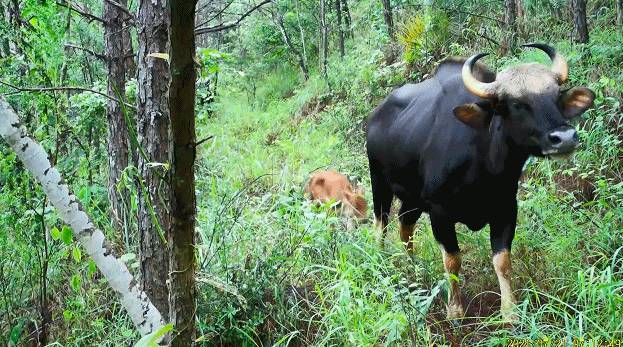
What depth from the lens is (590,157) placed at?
5.82m

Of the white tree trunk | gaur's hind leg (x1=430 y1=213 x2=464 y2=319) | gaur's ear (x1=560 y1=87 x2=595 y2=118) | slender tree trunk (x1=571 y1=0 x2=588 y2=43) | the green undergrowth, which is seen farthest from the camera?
slender tree trunk (x1=571 y1=0 x2=588 y2=43)

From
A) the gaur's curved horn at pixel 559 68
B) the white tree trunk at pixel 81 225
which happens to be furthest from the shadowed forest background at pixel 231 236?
the gaur's curved horn at pixel 559 68

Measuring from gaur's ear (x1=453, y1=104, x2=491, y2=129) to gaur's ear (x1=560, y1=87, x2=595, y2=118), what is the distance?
0.48m

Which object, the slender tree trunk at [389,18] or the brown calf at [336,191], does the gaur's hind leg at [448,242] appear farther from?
the slender tree trunk at [389,18]

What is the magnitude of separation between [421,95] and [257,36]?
42.6 feet

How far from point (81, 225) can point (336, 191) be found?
4.68 metres

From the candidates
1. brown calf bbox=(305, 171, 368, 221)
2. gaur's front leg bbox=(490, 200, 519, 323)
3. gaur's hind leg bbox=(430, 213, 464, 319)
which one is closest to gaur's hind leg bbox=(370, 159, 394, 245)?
brown calf bbox=(305, 171, 368, 221)

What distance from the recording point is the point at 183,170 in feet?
6.40

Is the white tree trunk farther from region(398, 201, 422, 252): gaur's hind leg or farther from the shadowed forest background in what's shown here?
region(398, 201, 422, 252): gaur's hind leg

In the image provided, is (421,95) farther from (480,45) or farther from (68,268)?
(480,45)

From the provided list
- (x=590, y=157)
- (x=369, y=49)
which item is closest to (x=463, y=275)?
(x=590, y=157)

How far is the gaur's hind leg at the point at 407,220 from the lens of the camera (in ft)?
17.4

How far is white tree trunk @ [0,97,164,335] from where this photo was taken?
2.40 metres

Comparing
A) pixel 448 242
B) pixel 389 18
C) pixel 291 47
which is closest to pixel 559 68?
pixel 448 242
